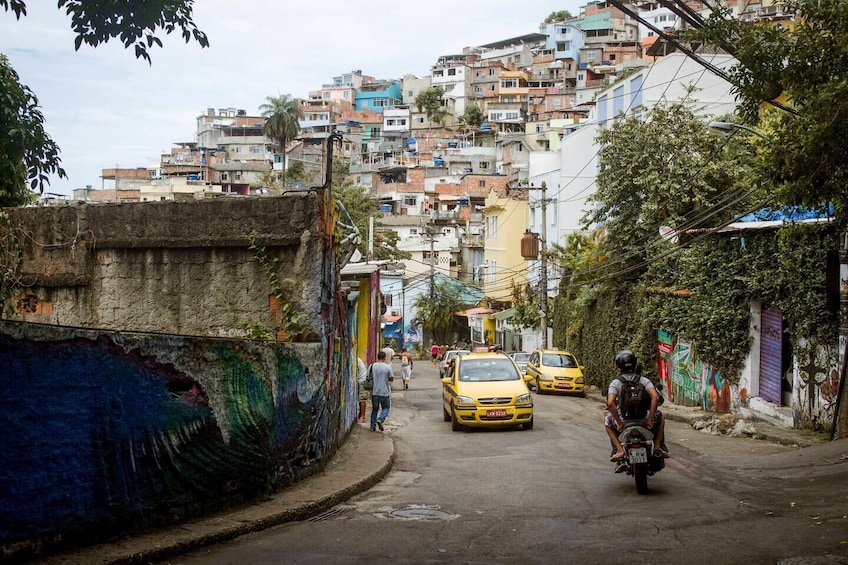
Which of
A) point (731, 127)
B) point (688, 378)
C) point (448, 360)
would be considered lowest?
point (688, 378)

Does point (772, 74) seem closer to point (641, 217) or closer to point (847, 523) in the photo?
point (847, 523)

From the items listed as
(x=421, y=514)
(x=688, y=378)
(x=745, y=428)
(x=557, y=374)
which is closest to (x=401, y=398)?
(x=557, y=374)

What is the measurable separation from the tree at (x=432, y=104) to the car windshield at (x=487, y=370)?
110 m

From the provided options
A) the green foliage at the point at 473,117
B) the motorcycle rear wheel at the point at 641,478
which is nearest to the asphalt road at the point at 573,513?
the motorcycle rear wheel at the point at 641,478

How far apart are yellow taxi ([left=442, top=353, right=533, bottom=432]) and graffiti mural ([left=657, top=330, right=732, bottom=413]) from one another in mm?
6388

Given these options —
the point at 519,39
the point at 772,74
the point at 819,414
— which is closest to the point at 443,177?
the point at 519,39

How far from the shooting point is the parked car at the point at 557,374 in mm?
33250

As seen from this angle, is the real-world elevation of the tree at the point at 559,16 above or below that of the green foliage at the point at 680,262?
above

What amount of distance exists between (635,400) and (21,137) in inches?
306

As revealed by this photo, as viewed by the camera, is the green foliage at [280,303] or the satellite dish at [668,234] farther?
the satellite dish at [668,234]

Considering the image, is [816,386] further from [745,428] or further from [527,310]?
[527,310]

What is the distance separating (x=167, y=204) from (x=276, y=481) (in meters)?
4.61

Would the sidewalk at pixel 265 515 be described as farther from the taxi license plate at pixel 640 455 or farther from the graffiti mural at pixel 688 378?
the graffiti mural at pixel 688 378

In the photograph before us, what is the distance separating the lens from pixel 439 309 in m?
71.1
